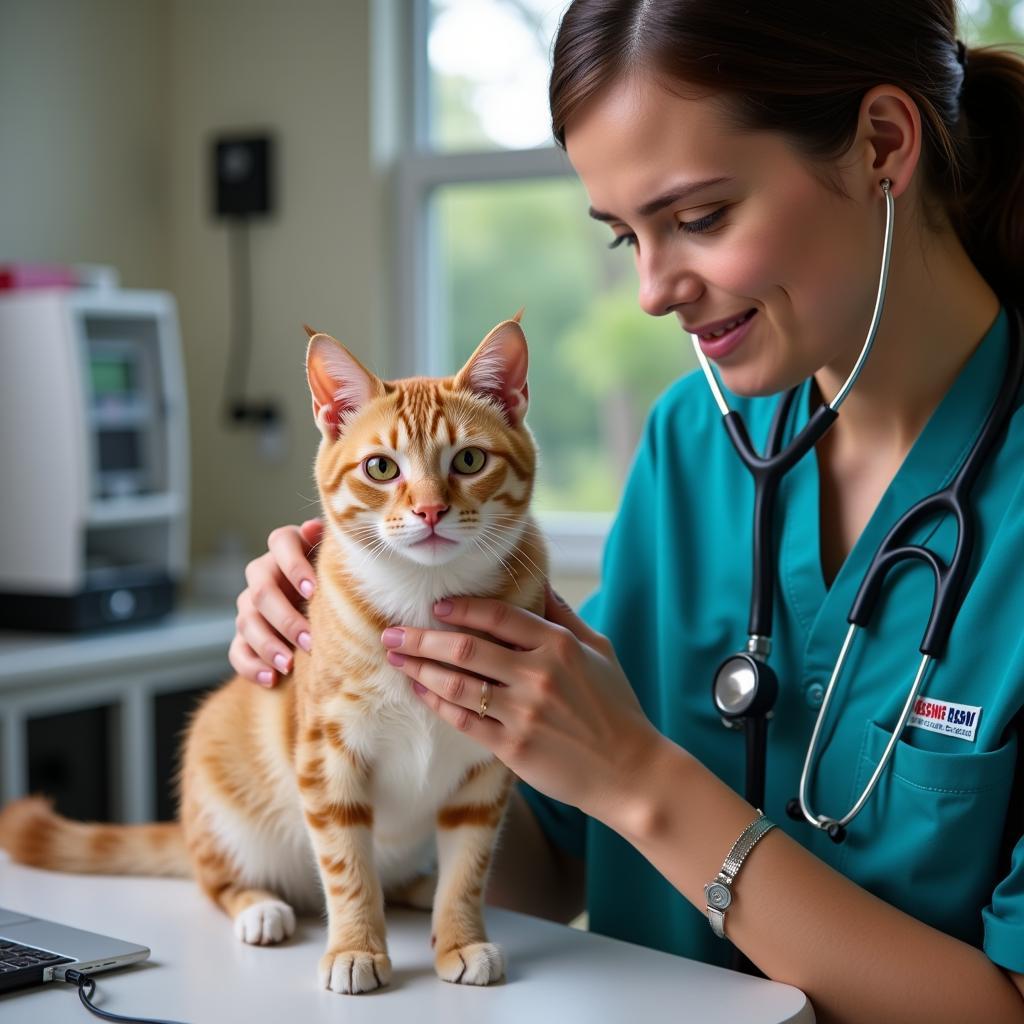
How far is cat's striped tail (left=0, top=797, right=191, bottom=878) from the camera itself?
1.20 metres

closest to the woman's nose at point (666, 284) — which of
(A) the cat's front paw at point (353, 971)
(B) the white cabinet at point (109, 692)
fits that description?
(A) the cat's front paw at point (353, 971)

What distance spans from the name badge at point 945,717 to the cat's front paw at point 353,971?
1.57ft

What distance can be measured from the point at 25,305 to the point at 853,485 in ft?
5.85

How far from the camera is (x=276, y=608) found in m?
1.13

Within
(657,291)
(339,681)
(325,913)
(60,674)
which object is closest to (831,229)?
(657,291)

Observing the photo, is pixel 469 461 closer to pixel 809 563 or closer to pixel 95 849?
pixel 809 563

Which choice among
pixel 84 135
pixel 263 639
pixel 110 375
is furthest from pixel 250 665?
pixel 84 135

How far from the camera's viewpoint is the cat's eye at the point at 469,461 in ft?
3.32

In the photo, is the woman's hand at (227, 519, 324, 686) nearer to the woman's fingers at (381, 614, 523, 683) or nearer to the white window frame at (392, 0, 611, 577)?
the woman's fingers at (381, 614, 523, 683)

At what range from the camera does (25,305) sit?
240cm

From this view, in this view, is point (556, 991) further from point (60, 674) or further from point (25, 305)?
point (25, 305)

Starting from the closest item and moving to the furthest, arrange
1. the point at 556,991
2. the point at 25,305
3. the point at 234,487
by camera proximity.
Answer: the point at 556,991 → the point at 25,305 → the point at 234,487

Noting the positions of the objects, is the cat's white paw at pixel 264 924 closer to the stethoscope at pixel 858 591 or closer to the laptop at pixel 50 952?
the laptop at pixel 50 952

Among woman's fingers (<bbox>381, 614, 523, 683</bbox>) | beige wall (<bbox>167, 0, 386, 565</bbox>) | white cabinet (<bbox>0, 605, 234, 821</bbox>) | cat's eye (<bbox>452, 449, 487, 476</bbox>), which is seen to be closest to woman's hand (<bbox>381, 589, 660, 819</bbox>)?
woman's fingers (<bbox>381, 614, 523, 683</bbox>)
